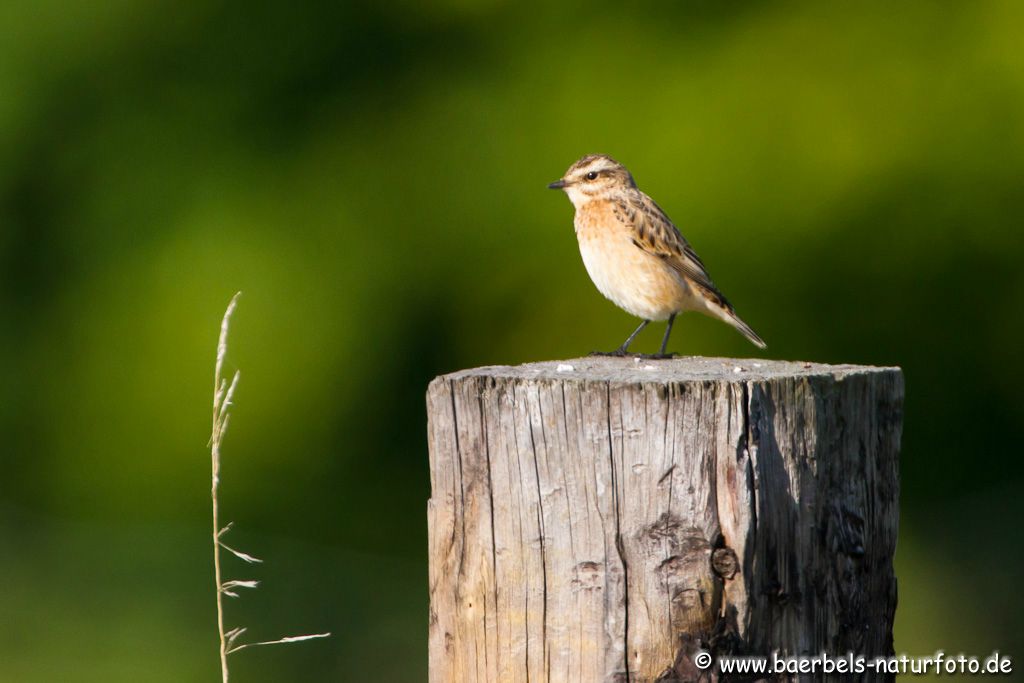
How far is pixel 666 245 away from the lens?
6.50 m

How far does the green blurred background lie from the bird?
1.86m

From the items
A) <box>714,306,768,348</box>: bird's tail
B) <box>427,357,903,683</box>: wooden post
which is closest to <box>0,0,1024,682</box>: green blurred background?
<box>714,306,768,348</box>: bird's tail

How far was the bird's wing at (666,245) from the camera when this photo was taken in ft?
21.3

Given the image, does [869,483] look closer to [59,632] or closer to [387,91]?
[387,91]

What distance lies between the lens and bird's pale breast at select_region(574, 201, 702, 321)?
641 centimetres

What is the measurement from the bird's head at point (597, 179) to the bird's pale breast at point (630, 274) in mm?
127

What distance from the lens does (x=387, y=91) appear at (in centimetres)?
1010

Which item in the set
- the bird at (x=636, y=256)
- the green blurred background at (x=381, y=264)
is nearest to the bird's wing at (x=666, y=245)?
the bird at (x=636, y=256)

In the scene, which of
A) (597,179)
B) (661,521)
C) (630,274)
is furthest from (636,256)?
(661,521)

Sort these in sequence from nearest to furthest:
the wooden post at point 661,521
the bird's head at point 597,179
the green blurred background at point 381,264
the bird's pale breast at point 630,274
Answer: the wooden post at point 661,521, the bird's pale breast at point 630,274, the bird's head at point 597,179, the green blurred background at point 381,264

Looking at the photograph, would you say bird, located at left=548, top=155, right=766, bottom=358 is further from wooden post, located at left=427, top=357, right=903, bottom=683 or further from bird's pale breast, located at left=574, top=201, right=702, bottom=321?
wooden post, located at left=427, top=357, right=903, bottom=683

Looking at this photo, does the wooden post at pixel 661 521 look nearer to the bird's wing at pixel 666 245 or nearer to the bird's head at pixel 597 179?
the bird's wing at pixel 666 245

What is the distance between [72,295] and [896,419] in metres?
7.76

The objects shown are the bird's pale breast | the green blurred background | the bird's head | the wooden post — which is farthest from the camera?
the green blurred background
